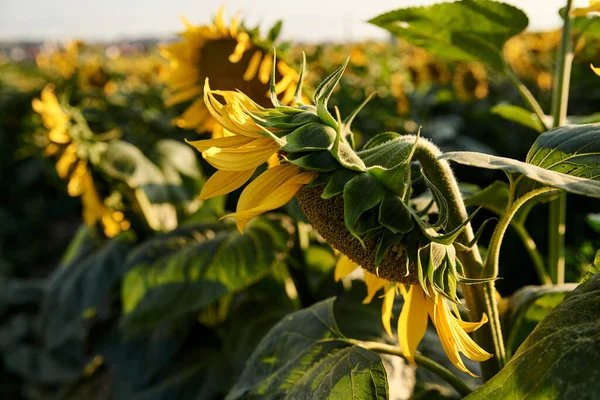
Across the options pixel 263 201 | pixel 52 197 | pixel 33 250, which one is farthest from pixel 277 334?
pixel 52 197

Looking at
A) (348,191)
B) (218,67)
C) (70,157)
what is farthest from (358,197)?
(70,157)

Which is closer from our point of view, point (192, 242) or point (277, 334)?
point (277, 334)

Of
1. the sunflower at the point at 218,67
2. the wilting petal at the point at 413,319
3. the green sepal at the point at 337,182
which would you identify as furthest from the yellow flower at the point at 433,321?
the sunflower at the point at 218,67

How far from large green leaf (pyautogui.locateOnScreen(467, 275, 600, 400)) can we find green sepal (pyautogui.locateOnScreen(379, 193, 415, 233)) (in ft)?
0.41

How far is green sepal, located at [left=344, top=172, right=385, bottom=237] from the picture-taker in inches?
18.8

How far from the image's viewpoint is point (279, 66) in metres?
1.22

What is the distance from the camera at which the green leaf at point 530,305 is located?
647mm

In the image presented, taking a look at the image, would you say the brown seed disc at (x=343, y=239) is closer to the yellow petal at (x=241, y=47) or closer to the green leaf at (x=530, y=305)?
the green leaf at (x=530, y=305)

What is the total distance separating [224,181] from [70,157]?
115cm

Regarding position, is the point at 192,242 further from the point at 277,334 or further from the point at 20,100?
the point at 20,100

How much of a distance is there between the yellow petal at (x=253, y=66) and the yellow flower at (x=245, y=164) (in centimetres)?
70

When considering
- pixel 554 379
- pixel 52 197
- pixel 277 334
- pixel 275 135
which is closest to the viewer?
pixel 554 379

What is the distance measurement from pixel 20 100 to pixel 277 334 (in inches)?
185

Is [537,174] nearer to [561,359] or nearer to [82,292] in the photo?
[561,359]
